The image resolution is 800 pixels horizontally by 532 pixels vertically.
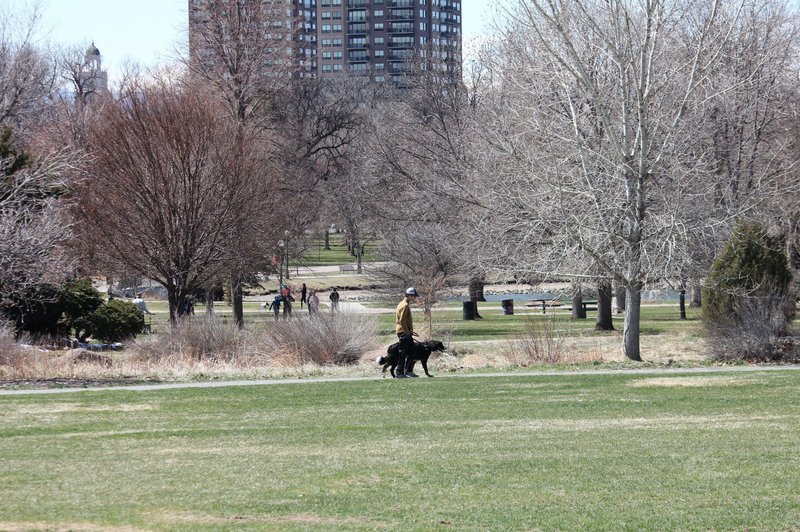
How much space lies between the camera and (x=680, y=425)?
12844 millimetres

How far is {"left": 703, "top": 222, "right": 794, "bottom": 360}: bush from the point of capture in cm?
2267

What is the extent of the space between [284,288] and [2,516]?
3510 centimetres

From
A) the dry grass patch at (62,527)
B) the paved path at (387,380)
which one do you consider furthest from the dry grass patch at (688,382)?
the dry grass patch at (62,527)

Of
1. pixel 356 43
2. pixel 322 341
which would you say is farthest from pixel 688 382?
pixel 356 43

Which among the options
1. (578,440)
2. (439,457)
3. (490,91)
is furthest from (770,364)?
(490,91)

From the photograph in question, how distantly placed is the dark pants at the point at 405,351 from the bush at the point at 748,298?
7762 millimetres

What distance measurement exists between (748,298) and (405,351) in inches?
358

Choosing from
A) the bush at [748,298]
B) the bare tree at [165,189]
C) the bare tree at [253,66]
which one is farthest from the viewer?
the bare tree at [253,66]

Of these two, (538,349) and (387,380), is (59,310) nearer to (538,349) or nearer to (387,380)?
(538,349)

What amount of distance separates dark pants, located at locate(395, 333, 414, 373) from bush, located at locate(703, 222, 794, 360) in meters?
7.76

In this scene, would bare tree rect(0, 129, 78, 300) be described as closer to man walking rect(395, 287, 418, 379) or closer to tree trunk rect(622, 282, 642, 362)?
man walking rect(395, 287, 418, 379)

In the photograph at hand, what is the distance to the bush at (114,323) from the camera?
32.1 meters

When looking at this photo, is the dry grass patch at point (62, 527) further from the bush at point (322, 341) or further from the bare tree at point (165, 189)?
the bare tree at point (165, 189)

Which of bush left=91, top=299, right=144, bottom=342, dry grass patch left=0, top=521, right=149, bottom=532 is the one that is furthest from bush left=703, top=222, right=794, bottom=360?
dry grass patch left=0, top=521, right=149, bottom=532
